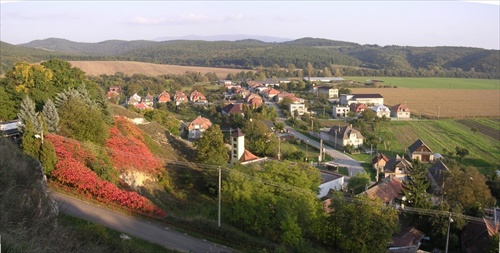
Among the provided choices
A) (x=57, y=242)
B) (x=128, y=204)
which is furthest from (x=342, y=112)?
(x=57, y=242)

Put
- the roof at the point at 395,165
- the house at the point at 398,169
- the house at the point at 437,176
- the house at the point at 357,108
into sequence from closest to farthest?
the house at the point at 437,176 → the house at the point at 398,169 → the roof at the point at 395,165 → the house at the point at 357,108

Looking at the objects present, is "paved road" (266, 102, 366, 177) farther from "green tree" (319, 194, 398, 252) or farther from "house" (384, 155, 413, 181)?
"green tree" (319, 194, 398, 252)

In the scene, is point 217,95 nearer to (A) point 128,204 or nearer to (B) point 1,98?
(B) point 1,98

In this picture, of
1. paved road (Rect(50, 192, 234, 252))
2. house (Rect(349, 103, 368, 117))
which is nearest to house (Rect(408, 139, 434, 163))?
house (Rect(349, 103, 368, 117))

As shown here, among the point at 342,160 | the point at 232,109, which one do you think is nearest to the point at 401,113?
the point at 232,109

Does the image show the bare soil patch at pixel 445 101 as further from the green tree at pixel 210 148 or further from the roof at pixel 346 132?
the green tree at pixel 210 148

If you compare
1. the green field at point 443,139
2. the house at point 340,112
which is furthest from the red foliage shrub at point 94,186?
the house at point 340,112
